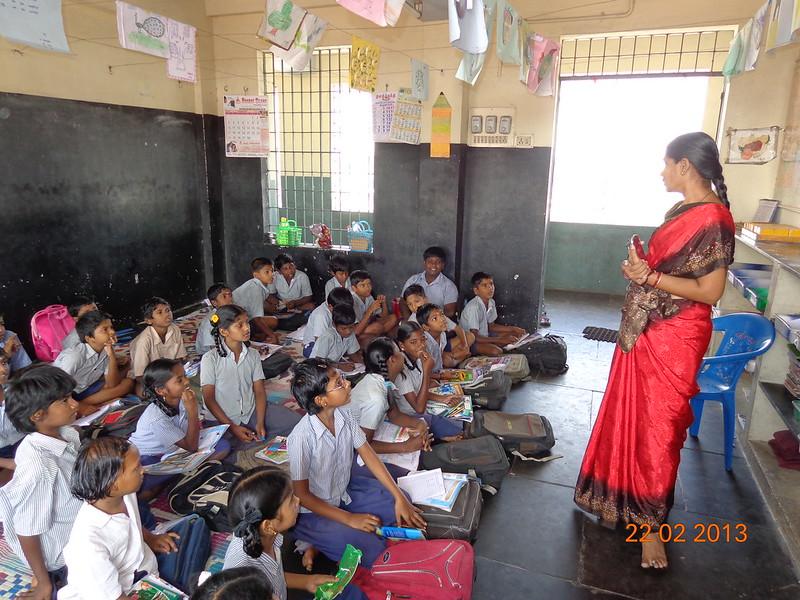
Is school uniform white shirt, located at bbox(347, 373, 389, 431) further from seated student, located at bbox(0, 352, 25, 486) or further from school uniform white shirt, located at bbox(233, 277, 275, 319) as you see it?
school uniform white shirt, located at bbox(233, 277, 275, 319)

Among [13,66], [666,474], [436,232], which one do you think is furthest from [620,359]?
[13,66]

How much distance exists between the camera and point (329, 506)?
2.60 meters

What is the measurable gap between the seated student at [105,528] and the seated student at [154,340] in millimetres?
2301

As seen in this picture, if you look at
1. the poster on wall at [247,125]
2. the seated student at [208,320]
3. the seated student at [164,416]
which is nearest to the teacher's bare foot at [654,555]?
the seated student at [164,416]

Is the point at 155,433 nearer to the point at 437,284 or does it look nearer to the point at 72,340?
the point at 72,340

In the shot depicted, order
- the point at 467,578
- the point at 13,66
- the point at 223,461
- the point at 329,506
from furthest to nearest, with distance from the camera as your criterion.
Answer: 1. the point at 13,66
2. the point at 223,461
3. the point at 329,506
4. the point at 467,578

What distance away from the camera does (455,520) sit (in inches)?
107

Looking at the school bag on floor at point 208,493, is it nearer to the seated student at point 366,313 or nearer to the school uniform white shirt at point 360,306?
the seated student at point 366,313

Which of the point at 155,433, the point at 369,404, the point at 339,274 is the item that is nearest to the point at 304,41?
the point at 339,274

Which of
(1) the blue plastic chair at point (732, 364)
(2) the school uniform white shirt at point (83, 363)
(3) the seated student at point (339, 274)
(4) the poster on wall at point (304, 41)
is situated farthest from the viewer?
(3) the seated student at point (339, 274)

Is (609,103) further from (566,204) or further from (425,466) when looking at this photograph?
(425,466)

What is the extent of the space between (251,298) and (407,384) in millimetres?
2512

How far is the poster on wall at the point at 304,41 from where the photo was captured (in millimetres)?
4523

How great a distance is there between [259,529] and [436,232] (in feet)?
14.8
